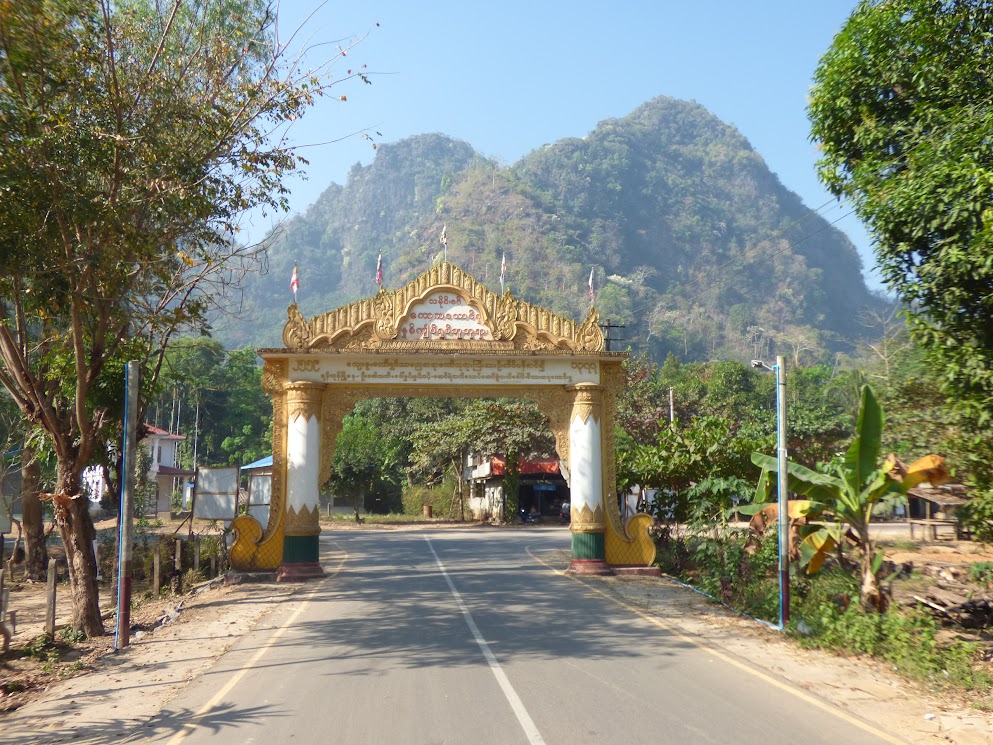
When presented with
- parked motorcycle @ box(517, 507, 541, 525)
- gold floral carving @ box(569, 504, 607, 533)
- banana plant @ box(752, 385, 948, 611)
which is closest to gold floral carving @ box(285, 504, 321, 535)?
gold floral carving @ box(569, 504, 607, 533)

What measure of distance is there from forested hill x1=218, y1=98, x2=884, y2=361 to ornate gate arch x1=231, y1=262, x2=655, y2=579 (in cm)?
9828

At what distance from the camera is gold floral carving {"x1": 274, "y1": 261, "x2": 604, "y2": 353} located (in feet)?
57.7

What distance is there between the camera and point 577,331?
18.3 meters

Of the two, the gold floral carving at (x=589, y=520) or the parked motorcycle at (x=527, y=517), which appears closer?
the gold floral carving at (x=589, y=520)

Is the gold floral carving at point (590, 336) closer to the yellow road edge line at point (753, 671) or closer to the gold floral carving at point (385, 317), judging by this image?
the gold floral carving at point (385, 317)

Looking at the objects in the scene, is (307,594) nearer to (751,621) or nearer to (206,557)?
(206,557)

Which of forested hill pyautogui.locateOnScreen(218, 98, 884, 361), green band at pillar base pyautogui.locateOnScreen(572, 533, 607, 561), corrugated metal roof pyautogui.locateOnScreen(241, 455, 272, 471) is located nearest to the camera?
green band at pillar base pyautogui.locateOnScreen(572, 533, 607, 561)

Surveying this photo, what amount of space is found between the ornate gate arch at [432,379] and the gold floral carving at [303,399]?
0.02 meters

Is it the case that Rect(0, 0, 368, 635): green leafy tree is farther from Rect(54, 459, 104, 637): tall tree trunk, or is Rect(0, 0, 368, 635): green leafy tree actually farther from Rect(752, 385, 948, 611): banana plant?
Rect(752, 385, 948, 611): banana plant

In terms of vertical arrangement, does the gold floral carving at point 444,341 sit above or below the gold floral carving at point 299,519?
above

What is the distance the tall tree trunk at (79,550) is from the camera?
12875mm

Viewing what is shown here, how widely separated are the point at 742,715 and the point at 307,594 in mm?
10196

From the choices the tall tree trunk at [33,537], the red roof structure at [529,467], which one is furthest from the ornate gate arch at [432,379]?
the red roof structure at [529,467]

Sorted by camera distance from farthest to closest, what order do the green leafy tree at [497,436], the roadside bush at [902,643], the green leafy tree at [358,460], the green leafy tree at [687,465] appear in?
the green leafy tree at [358,460]
the green leafy tree at [497,436]
the green leafy tree at [687,465]
the roadside bush at [902,643]
